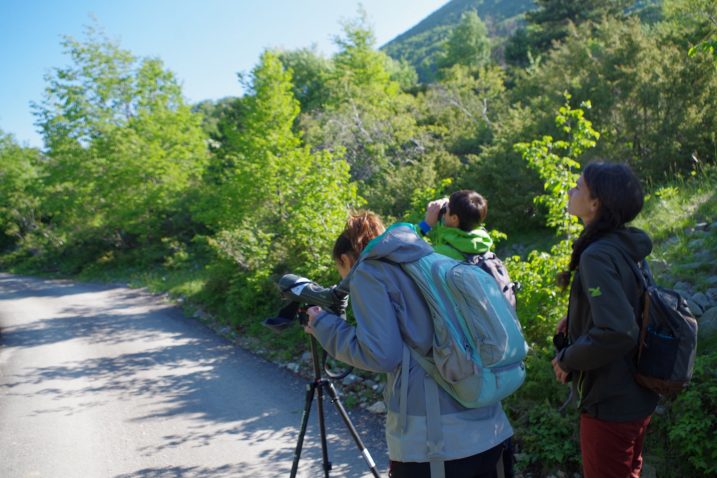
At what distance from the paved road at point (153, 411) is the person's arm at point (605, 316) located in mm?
2649

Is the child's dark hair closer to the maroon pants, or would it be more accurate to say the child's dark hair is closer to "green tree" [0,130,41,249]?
the maroon pants

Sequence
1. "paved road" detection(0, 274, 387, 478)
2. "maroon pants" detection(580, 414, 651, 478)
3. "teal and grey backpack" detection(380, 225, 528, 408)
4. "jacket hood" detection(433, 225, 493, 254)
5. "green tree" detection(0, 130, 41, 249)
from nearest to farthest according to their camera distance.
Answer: "teal and grey backpack" detection(380, 225, 528, 408) < "maroon pants" detection(580, 414, 651, 478) < "jacket hood" detection(433, 225, 493, 254) < "paved road" detection(0, 274, 387, 478) < "green tree" detection(0, 130, 41, 249)

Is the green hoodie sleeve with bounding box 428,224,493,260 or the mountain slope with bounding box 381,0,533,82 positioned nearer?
the green hoodie sleeve with bounding box 428,224,493,260

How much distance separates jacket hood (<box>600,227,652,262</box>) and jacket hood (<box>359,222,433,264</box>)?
2.59 feet

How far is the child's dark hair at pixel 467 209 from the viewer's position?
12.1 ft

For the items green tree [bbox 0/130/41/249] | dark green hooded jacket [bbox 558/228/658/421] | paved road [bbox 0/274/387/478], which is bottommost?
paved road [bbox 0/274/387/478]

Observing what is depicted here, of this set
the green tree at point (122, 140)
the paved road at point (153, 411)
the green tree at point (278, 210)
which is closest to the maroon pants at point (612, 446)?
the paved road at point (153, 411)

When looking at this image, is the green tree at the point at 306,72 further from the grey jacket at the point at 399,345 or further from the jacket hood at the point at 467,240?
the grey jacket at the point at 399,345

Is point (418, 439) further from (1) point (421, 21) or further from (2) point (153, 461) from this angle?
(1) point (421, 21)

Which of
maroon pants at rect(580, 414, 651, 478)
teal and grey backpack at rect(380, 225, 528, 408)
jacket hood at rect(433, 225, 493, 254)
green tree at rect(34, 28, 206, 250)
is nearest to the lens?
teal and grey backpack at rect(380, 225, 528, 408)

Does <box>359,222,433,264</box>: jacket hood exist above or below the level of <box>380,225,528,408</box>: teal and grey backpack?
above

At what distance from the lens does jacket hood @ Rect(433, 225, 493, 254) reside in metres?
3.67

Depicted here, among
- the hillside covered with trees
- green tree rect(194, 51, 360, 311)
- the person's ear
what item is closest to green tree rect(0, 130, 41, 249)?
the hillside covered with trees

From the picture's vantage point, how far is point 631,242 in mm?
2221
